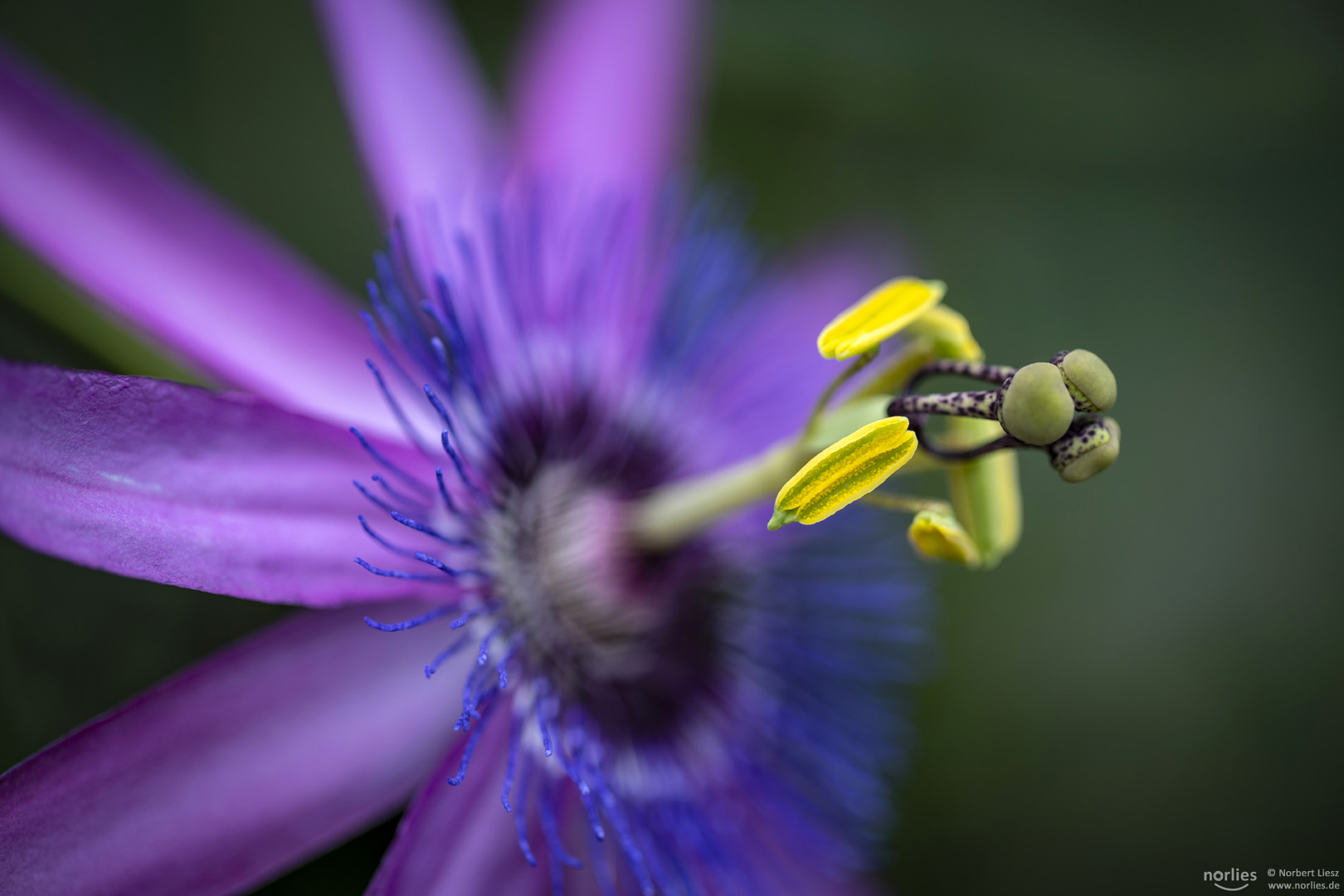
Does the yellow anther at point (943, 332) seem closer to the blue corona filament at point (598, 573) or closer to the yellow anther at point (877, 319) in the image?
the yellow anther at point (877, 319)

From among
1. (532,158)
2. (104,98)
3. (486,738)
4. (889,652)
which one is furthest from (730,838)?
(104,98)

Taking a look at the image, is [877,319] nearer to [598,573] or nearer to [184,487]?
[598,573]

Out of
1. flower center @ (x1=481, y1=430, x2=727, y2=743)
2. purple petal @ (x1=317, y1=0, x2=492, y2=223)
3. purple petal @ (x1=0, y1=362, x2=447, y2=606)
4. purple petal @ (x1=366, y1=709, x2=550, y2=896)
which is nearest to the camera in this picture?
purple petal @ (x1=0, y1=362, x2=447, y2=606)

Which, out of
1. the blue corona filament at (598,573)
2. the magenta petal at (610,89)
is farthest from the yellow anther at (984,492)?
the magenta petal at (610,89)

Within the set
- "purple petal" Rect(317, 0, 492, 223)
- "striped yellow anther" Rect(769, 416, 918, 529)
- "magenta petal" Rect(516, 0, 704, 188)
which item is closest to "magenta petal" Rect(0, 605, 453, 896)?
"striped yellow anther" Rect(769, 416, 918, 529)

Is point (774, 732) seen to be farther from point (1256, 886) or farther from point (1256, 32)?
point (1256, 32)

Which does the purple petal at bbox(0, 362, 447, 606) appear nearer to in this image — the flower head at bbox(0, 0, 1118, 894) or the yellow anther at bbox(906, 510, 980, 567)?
the flower head at bbox(0, 0, 1118, 894)

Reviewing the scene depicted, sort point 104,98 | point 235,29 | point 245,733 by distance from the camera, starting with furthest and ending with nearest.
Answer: point 235,29 < point 104,98 < point 245,733
